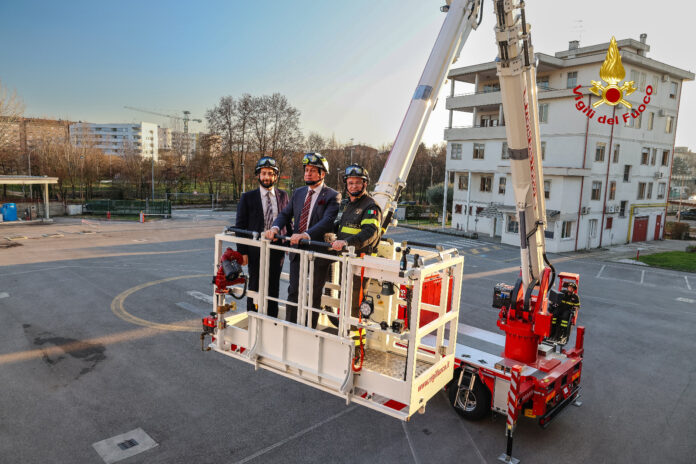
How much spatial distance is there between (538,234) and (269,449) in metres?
5.86

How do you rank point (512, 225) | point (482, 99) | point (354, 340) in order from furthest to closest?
point (482, 99) < point (512, 225) < point (354, 340)

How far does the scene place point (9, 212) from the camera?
31.3 metres

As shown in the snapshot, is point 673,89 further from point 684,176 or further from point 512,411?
point 684,176

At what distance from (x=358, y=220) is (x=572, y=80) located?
32821 millimetres

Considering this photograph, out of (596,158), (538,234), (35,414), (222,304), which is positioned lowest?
(35,414)

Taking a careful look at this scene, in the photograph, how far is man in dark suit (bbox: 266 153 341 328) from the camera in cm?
602

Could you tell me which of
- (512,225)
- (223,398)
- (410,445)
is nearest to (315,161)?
(410,445)

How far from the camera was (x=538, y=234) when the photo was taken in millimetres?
8234

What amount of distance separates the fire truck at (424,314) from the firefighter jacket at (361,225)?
451 millimetres

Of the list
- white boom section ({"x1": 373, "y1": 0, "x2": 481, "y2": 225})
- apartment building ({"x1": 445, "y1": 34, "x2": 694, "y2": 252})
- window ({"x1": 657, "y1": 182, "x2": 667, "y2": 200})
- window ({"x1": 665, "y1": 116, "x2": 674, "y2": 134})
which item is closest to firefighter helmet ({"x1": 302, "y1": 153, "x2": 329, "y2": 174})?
white boom section ({"x1": 373, "y1": 0, "x2": 481, "y2": 225})

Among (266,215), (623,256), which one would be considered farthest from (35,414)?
(623,256)

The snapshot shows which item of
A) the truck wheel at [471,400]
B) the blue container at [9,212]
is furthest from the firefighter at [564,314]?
the blue container at [9,212]

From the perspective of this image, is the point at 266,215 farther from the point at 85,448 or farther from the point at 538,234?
the point at 538,234

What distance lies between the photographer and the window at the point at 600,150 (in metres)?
31.0
